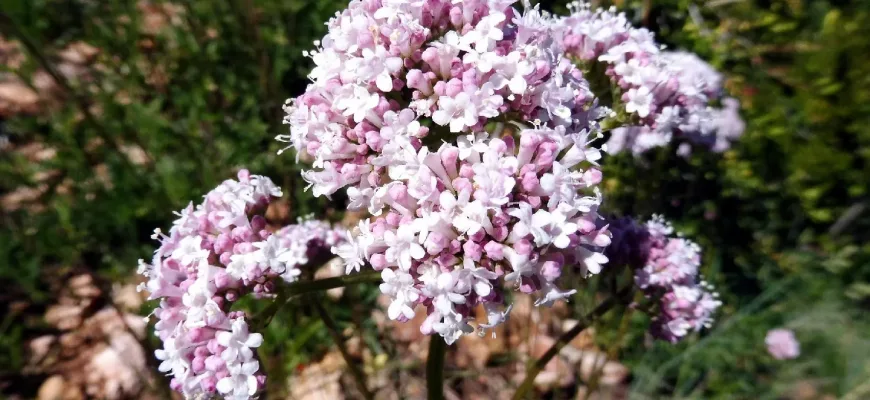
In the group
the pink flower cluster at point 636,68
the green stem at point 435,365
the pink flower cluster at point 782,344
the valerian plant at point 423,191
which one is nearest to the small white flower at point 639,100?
the pink flower cluster at point 636,68

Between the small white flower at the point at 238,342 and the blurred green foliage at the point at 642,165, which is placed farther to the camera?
the blurred green foliage at the point at 642,165

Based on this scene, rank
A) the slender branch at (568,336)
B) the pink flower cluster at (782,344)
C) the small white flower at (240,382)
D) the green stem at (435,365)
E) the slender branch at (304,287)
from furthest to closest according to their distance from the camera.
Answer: the pink flower cluster at (782,344), the slender branch at (568,336), the green stem at (435,365), the slender branch at (304,287), the small white flower at (240,382)

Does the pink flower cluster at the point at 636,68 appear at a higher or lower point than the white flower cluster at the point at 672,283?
higher

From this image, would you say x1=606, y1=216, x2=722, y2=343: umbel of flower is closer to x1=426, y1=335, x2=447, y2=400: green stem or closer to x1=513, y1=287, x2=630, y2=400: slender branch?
x1=513, y1=287, x2=630, y2=400: slender branch

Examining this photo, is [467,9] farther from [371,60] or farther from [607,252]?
[607,252]

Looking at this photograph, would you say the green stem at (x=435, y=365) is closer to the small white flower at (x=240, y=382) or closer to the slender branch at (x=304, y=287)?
the slender branch at (x=304, y=287)

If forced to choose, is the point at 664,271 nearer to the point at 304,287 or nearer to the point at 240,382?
the point at 304,287

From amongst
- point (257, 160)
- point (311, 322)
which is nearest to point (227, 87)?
point (257, 160)
